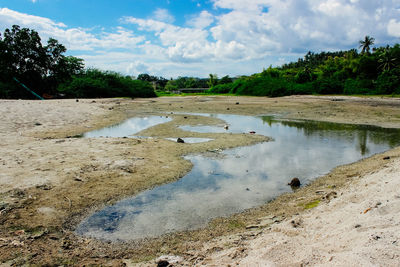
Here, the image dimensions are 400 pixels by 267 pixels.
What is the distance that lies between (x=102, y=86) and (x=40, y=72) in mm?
9951

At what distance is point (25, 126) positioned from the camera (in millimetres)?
13578

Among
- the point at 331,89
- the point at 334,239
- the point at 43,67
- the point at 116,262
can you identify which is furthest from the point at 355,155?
the point at 43,67

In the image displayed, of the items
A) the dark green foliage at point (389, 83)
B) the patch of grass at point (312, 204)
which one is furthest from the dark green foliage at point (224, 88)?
the patch of grass at point (312, 204)

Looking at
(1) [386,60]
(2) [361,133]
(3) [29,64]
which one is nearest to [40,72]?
(3) [29,64]

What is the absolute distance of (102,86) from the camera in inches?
1882

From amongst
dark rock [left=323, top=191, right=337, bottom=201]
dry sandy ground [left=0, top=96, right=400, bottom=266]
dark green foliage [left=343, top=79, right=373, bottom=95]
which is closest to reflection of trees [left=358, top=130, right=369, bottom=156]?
dry sandy ground [left=0, top=96, right=400, bottom=266]

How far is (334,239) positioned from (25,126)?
48.1 feet

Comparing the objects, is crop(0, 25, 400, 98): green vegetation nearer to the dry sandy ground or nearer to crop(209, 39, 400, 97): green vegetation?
crop(209, 39, 400, 97): green vegetation

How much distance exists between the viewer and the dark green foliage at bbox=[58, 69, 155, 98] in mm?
44500

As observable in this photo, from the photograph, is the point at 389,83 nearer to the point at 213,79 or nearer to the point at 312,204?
the point at 312,204

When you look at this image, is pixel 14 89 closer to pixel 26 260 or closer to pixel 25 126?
pixel 25 126

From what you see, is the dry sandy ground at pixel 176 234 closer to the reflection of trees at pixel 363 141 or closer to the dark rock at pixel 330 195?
the dark rock at pixel 330 195

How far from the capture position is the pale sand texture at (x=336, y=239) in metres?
2.56

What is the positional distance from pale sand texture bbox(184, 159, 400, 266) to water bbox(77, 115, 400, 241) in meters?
1.48
